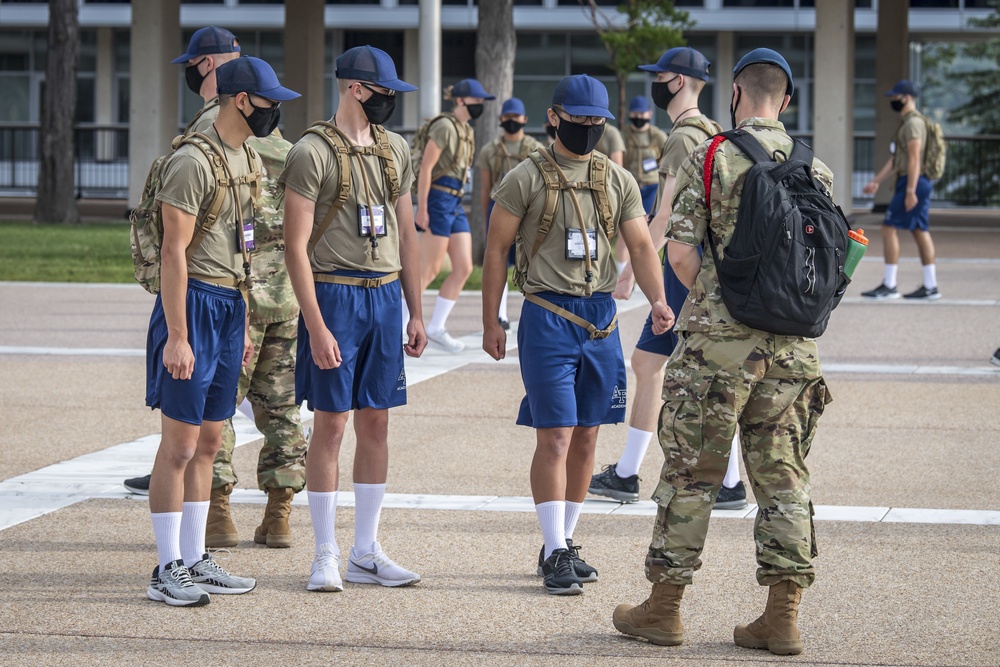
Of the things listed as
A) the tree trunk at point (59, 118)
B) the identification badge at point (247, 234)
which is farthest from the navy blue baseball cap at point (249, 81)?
the tree trunk at point (59, 118)

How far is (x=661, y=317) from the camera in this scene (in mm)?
6398

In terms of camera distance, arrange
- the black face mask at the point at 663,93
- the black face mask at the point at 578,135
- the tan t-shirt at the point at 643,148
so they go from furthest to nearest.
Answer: the tan t-shirt at the point at 643,148
the black face mask at the point at 663,93
the black face mask at the point at 578,135

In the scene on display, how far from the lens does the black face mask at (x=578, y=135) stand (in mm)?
5871

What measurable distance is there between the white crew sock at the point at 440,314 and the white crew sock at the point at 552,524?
6520mm

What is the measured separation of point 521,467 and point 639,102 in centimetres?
1028

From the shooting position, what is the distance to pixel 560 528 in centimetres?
585

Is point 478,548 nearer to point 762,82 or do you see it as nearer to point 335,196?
point 335,196

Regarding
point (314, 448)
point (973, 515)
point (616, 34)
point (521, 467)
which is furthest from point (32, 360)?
point (616, 34)

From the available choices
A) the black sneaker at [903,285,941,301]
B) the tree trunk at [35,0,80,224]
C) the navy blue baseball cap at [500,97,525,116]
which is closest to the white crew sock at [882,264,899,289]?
the black sneaker at [903,285,941,301]

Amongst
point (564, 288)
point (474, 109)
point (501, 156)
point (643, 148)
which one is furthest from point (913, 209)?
point (564, 288)

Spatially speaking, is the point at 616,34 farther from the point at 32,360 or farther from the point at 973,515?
the point at 973,515

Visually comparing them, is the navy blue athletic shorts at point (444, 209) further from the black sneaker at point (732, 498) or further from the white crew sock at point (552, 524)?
the white crew sock at point (552, 524)

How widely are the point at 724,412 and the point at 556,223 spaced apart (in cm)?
134

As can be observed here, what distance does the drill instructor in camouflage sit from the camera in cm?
489
